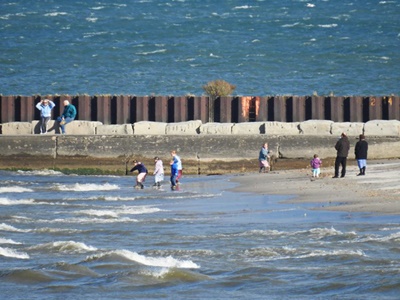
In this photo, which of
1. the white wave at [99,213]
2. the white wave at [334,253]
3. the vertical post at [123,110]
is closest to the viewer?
the white wave at [334,253]

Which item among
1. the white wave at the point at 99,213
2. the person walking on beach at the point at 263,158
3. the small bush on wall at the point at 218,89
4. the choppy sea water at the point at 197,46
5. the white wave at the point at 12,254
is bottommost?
the white wave at the point at 12,254

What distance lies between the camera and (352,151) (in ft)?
112

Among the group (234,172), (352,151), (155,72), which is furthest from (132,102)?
(155,72)

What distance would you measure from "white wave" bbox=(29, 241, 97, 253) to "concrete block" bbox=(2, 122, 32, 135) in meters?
18.1

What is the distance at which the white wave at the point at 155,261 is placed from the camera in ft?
57.9

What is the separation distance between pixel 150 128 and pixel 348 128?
18.9 feet

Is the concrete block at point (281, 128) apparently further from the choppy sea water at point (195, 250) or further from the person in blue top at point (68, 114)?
the choppy sea water at point (195, 250)

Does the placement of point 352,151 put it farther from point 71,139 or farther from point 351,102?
point 71,139

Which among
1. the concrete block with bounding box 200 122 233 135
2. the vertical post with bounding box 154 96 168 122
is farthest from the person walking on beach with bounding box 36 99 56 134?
the concrete block with bounding box 200 122 233 135

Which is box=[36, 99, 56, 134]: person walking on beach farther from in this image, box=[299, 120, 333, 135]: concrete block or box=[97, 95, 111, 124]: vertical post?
box=[299, 120, 333, 135]: concrete block

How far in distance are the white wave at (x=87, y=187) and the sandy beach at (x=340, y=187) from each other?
3.20 m

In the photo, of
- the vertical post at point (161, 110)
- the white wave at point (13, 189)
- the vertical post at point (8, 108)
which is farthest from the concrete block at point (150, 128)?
the white wave at point (13, 189)

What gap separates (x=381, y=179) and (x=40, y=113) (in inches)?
546

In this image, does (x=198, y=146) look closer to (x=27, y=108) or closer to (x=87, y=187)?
(x=87, y=187)
